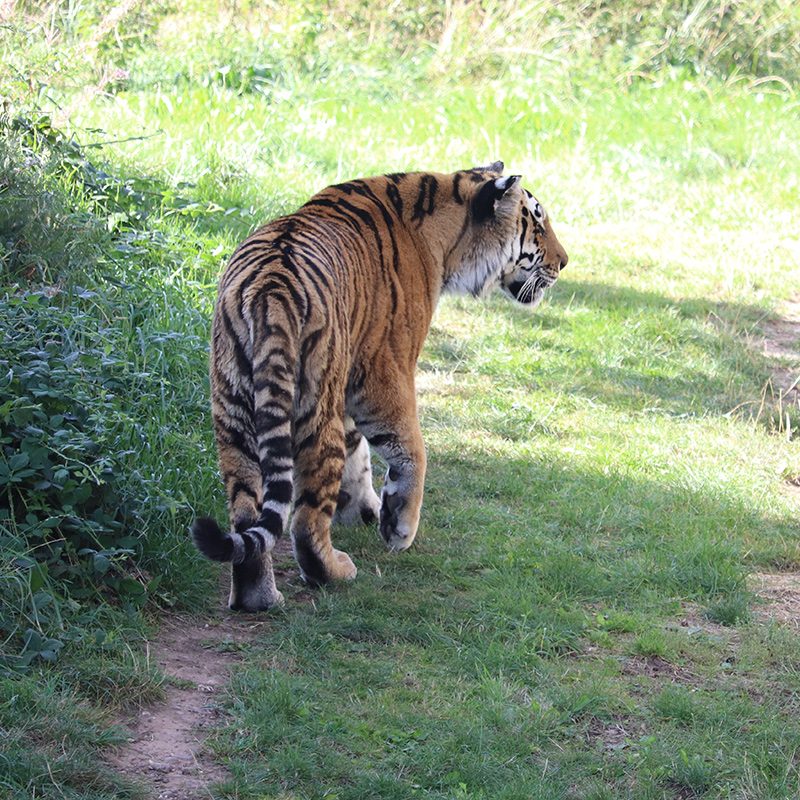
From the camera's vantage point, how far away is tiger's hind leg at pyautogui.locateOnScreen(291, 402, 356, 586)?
4645mm

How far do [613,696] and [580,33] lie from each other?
11.7 metres

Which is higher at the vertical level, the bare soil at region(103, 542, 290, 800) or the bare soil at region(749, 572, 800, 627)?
the bare soil at region(749, 572, 800, 627)

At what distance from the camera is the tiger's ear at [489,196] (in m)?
5.70

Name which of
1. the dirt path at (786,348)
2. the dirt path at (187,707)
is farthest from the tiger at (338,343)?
the dirt path at (786,348)

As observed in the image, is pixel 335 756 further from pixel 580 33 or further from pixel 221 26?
pixel 580 33

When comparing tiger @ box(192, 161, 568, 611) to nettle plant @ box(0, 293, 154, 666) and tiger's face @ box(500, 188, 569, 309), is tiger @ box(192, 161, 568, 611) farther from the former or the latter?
nettle plant @ box(0, 293, 154, 666)

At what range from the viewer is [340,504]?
566 cm

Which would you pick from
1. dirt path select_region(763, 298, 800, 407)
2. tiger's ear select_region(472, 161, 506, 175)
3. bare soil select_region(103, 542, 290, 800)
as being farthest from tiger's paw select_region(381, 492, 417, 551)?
dirt path select_region(763, 298, 800, 407)

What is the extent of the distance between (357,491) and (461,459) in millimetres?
1020

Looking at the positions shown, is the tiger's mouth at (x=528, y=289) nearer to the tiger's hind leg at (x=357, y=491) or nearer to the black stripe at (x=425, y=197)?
the black stripe at (x=425, y=197)

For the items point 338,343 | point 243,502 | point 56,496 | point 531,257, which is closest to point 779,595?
point 531,257

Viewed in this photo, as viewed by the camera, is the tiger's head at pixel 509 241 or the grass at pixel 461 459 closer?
the grass at pixel 461 459

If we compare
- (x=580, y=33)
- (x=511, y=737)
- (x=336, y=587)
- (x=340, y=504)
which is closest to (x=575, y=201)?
(x=580, y=33)

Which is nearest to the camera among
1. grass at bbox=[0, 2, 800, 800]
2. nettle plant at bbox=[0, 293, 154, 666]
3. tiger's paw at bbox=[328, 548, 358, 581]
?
grass at bbox=[0, 2, 800, 800]
